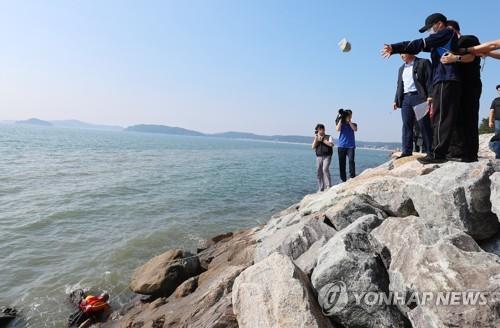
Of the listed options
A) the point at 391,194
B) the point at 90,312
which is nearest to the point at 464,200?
the point at 391,194

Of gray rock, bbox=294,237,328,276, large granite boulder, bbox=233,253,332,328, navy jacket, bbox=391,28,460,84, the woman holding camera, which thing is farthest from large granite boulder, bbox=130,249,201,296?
navy jacket, bbox=391,28,460,84

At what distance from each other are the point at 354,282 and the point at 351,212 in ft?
7.78

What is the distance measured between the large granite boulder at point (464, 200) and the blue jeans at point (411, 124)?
295 cm

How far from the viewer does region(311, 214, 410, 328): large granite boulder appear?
151 inches

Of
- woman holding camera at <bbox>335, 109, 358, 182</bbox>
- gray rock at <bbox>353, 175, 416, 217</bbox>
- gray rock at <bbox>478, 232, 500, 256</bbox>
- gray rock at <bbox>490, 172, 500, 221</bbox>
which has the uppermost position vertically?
woman holding camera at <bbox>335, 109, 358, 182</bbox>

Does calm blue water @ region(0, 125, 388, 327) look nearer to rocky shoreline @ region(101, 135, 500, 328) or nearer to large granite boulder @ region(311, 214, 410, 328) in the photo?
rocky shoreline @ region(101, 135, 500, 328)

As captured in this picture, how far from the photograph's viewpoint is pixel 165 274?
757 centimetres

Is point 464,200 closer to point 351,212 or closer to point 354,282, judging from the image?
point 351,212

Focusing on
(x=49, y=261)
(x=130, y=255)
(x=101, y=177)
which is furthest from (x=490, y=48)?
(x=101, y=177)

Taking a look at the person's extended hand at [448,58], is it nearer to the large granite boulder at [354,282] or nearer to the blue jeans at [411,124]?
the blue jeans at [411,124]

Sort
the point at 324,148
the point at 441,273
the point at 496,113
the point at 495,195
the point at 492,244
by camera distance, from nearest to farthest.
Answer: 1. the point at 441,273
2. the point at 495,195
3. the point at 492,244
4. the point at 496,113
5. the point at 324,148

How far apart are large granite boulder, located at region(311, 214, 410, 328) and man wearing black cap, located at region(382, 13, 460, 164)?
3067 mm

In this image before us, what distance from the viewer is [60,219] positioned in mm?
14062

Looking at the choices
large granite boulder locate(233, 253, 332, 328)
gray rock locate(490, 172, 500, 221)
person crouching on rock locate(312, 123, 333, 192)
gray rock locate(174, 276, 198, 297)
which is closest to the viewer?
large granite boulder locate(233, 253, 332, 328)
